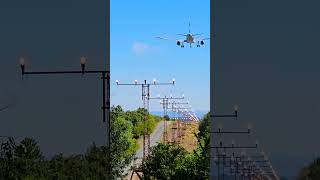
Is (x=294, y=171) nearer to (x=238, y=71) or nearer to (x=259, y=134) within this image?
(x=259, y=134)

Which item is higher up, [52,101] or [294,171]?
[52,101]

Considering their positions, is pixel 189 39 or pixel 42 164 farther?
pixel 189 39

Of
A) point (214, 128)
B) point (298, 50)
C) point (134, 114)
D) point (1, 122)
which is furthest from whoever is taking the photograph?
point (134, 114)

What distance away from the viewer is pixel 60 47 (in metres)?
16.9

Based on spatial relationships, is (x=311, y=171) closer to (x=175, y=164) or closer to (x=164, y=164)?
(x=175, y=164)

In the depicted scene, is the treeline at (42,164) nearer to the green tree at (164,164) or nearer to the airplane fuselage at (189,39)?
the airplane fuselage at (189,39)

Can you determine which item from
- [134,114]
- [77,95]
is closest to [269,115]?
[77,95]

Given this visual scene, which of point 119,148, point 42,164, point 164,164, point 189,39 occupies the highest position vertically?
point 189,39

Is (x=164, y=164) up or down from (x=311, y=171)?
down

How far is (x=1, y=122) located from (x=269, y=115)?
7.02m

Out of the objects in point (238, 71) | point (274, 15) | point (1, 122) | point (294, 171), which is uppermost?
point (274, 15)

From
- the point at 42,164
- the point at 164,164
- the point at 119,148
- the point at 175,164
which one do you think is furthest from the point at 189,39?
the point at 42,164

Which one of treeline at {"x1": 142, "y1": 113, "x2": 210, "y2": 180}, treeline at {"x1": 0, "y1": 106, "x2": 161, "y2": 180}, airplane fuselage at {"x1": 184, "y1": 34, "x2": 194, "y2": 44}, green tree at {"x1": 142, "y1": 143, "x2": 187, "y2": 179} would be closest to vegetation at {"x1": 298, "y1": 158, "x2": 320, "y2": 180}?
treeline at {"x1": 0, "y1": 106, "x2": 161, "y2": 180}

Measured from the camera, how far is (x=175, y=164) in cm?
2811
